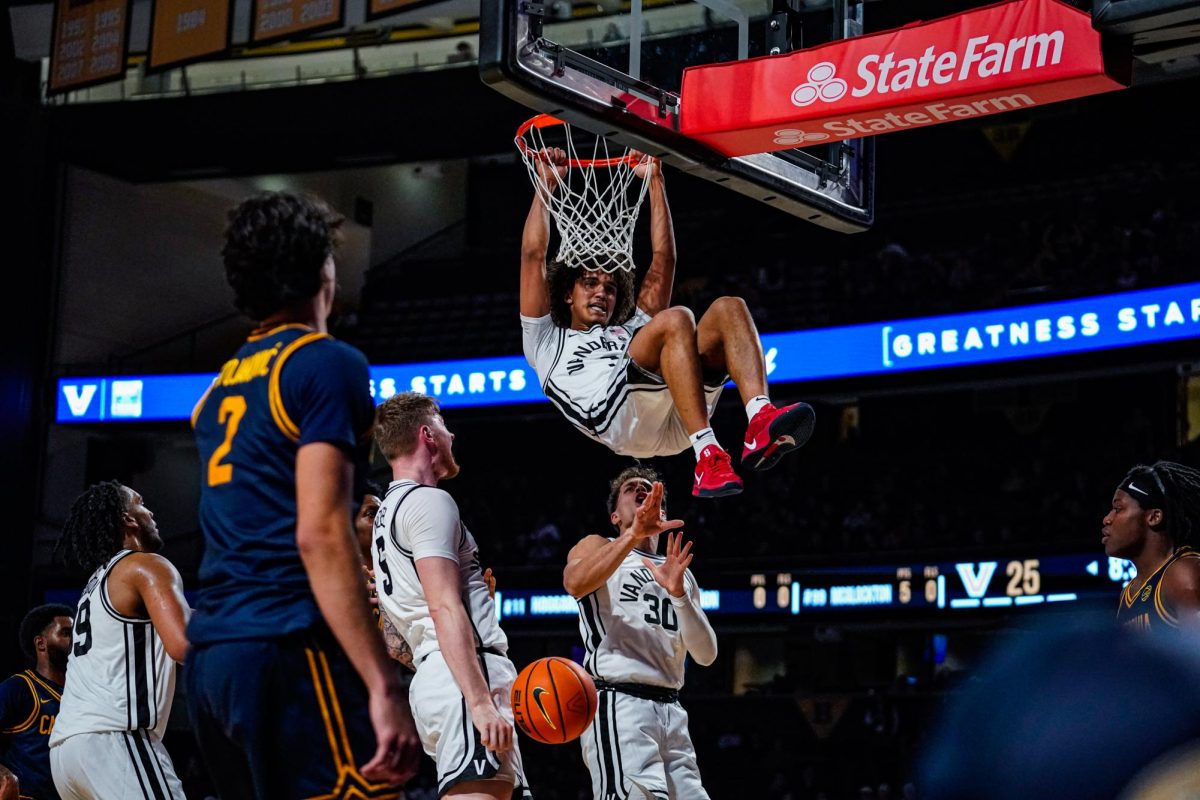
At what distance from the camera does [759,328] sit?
57.0 feet

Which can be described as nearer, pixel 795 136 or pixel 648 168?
pixel 795 136

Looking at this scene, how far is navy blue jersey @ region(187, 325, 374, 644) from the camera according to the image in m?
3.22

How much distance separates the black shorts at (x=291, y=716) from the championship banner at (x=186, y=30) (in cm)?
1442

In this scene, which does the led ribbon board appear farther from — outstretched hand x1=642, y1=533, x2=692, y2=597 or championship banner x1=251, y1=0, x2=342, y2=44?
outstretched hand x1=642, y1=533, x2=692, y2=597

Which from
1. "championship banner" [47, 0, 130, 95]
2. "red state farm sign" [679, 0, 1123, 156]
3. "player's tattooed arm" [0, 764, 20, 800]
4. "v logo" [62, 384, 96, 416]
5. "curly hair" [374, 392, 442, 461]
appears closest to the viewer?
"curly hair" [374, 392, 442, 461]

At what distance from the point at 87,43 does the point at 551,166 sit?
41.9 feet

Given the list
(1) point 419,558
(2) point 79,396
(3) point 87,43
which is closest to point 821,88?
(1) point 419,558

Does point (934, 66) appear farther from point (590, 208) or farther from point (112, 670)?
point (112, 670)

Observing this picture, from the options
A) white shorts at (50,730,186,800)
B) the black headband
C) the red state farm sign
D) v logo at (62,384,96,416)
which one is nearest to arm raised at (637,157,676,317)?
the red state farm sign

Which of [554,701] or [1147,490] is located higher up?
[1147,490]

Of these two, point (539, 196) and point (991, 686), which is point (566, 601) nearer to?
point (539, 196)

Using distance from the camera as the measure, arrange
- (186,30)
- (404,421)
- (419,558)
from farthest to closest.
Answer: (186,30) → (404,421) → (419,558)

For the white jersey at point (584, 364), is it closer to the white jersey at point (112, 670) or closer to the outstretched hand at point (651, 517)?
the outstretched hand at point (651, 517)

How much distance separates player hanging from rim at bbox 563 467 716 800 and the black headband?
6.16ft
